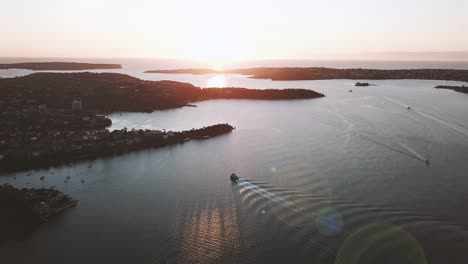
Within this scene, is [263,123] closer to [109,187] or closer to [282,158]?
[282,158]

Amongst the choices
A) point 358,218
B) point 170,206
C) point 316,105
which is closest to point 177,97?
point 316,105

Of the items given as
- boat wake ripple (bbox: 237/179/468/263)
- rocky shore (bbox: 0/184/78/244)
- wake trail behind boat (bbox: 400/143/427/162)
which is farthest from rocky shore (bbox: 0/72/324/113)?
boat wake ripple (bbox: 237/179/468/263)

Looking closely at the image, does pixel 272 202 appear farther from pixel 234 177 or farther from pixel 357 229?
pixel 357 229

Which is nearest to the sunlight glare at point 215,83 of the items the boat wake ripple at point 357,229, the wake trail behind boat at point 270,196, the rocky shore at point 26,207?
the wake trail behind boat at point 270,196

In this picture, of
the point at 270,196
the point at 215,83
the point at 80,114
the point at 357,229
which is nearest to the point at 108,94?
the point at 80,114

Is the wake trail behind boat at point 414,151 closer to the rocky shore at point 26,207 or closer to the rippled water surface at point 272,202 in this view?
the rippled water surface at point 272,202

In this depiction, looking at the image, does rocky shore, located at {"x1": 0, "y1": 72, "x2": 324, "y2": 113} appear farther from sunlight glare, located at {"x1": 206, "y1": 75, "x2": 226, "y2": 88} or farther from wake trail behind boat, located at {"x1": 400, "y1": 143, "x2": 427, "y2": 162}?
wake trail behind boat, located at {"x1": 400, "y1": 143, "x2": 427, "y2": 162}

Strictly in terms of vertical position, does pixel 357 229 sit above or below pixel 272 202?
below
